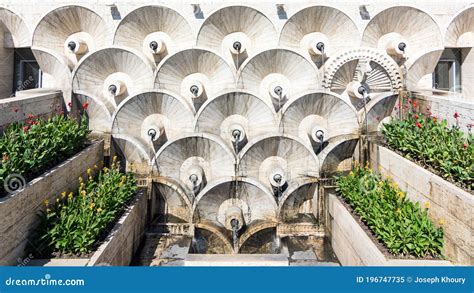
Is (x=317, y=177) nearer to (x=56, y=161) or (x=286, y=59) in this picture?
(x=286, y=59)

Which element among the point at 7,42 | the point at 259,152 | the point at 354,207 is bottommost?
the point at 354,207

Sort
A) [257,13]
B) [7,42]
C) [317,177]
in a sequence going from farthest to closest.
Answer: [7,42]
[257,13]
[317,177]

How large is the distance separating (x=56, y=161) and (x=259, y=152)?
4.90 metres

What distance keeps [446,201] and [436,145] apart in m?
1.49

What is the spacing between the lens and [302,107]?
10.2 m

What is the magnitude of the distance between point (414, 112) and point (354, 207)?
3.78 meters

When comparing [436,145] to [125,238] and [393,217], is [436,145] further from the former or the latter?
[125,238]

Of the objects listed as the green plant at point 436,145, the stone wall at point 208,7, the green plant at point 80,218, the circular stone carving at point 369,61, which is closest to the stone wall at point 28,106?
the green plant at point 80,218

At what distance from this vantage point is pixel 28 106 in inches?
339

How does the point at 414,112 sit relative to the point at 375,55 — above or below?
below

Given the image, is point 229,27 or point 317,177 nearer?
point 317,177

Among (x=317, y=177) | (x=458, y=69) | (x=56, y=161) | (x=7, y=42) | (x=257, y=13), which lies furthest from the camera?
(x=458, y=69)

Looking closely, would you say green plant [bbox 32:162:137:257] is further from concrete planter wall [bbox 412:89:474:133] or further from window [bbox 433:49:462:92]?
window [bbox 433:49:462:92]

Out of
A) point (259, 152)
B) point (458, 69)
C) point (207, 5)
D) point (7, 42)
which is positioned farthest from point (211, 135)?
point (458, 69)
